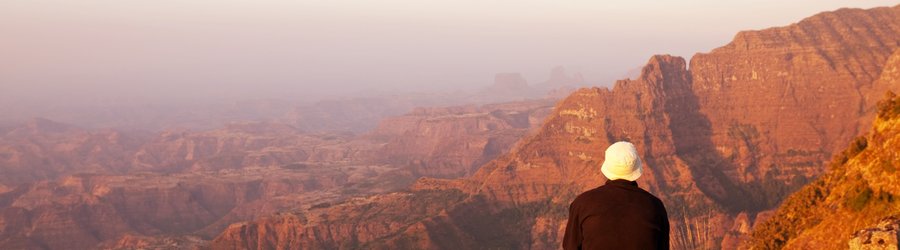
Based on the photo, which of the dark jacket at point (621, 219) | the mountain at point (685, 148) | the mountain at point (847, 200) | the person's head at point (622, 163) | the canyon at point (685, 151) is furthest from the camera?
the mountain at point (685, 148)

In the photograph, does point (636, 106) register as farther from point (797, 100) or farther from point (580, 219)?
point (580, 219)

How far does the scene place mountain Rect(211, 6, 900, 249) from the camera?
469ft

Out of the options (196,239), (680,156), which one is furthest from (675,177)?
(196,239)

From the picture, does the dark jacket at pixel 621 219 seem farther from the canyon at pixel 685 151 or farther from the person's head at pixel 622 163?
the canyon at pixel 685 151

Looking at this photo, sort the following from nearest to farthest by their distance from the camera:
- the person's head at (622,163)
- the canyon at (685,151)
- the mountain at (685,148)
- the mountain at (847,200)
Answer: the person's head at (622,163), the mountain at (847,200), the canyon at (685,151), the mountain at (685,148)

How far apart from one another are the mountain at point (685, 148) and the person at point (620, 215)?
410ft

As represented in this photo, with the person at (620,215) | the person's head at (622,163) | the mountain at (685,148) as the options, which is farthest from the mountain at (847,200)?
the mountain at (685,148)

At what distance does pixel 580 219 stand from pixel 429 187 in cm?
16224

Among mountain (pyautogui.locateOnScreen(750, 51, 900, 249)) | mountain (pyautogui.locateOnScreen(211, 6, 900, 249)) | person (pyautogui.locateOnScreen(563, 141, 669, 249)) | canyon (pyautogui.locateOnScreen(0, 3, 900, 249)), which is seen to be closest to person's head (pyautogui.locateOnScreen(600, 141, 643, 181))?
person (pyautogui.locateOnScreen(563, 141, 669, 249))

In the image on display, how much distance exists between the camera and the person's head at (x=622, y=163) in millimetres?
11609

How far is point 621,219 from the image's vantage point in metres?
11.2

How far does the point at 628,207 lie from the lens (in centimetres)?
1120

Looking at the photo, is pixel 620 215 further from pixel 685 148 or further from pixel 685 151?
pixel 685 148

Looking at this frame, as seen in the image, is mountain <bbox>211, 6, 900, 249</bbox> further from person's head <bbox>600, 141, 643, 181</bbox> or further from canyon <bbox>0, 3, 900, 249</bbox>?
person's head <bbox>600, 141, 643, 181</bbox>
